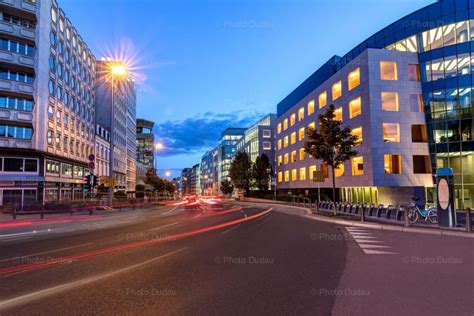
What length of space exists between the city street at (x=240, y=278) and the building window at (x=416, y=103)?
2769 centimetres

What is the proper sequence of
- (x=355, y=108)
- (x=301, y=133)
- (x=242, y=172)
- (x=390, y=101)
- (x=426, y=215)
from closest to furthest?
(x=426, y=215) → (x=390, y=101) → (x=355, y=108) → (x=301, y=133) → (x=242, y=172)

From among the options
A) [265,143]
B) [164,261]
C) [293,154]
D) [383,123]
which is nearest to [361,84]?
[383,123]

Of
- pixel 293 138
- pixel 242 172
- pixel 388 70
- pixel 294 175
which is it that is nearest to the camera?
pixel 388 70

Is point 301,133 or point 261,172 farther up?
point 301,133

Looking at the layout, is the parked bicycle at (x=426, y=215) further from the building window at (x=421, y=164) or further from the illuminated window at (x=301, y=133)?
the illuminated window at (x=301, y=133)

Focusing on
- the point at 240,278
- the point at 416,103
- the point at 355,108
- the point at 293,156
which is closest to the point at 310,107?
the point at 293,156

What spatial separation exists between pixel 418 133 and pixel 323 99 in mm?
15757

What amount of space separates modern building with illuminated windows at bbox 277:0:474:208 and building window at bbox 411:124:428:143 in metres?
0.09

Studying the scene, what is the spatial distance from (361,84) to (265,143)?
58461mm

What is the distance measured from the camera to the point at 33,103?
123 feet

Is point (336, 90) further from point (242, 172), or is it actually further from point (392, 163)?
point (242, 172)

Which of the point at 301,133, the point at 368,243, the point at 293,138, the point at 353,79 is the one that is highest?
the point at 353,79

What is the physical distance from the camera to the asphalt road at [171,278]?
511 cm

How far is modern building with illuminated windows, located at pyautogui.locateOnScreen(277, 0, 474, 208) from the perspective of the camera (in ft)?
102
